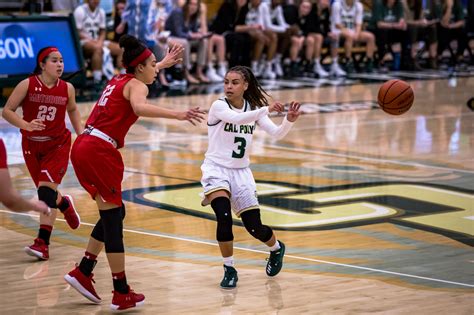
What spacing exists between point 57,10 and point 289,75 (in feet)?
18.4

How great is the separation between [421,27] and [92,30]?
933cm

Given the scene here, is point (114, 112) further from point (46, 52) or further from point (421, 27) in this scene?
point (421, 27)

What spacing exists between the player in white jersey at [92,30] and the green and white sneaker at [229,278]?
13320 mm

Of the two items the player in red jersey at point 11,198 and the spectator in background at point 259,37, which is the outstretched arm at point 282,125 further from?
the spectator in background at point 259,37

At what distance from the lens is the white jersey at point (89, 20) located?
21.2 m

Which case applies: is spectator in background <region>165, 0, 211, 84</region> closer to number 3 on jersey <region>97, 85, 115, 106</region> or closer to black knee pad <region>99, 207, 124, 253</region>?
number 3 on jersey <region>97, 85, 115, 106</region>

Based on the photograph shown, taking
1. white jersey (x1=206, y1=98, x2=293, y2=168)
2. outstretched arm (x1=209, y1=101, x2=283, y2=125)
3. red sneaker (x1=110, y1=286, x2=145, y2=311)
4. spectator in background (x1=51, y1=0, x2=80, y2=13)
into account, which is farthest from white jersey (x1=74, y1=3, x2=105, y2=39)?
red sneaker (x1=110, y1=286, x2=145, y2=311)

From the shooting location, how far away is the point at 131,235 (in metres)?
10.2

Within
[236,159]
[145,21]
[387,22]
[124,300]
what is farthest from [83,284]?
[387,22]

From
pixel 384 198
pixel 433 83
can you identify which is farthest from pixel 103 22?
pixel 384 198

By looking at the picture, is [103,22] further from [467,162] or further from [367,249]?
[367,249]

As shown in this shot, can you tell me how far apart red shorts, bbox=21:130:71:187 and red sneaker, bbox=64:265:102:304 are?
1730mm

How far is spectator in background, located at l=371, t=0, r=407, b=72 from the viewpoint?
85.5ft

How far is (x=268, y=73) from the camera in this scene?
24.4 meters
